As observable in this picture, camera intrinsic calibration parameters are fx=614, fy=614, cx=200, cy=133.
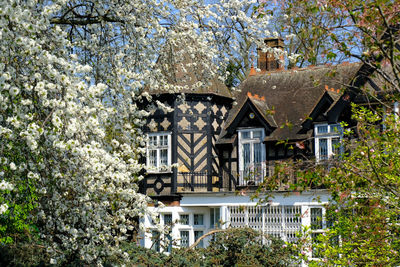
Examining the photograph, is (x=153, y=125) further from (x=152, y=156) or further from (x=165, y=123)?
(x=152, y=156)

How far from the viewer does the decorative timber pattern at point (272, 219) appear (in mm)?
19031

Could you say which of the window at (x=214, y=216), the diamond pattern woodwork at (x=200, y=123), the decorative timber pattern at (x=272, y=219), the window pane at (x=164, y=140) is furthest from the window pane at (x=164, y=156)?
the decorative timber pattern at (x=272, y=219)

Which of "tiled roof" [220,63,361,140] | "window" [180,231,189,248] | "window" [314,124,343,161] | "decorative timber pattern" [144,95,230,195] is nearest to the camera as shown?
"window" [314,124,343,161]

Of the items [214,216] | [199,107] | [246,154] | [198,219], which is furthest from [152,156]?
[246,154]

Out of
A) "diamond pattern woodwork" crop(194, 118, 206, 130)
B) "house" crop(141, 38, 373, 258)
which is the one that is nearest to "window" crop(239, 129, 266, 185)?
"house" crop(141, 38, 373, 258)

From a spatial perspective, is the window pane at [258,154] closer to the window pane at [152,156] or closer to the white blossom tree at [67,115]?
the window pane at [152,156]

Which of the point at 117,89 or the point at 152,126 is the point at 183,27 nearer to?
the point at 117,89

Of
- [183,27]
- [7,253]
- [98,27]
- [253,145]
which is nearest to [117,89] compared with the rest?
[98,27]

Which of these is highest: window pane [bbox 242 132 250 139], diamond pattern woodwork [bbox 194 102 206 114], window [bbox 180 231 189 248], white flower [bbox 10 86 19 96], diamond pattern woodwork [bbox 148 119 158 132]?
A: diamond pattern woodwork [bbox 194 102 206 114]

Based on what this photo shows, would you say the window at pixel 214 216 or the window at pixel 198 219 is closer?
the window at pixel 214 216

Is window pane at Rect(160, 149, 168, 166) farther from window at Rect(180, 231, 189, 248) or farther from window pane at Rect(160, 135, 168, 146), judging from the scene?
window at Rect(180, 231, 189, 248)

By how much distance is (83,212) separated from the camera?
651 centimetres

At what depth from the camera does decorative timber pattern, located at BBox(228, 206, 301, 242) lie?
→ 19031 millimetres

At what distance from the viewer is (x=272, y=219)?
19.7 meters
